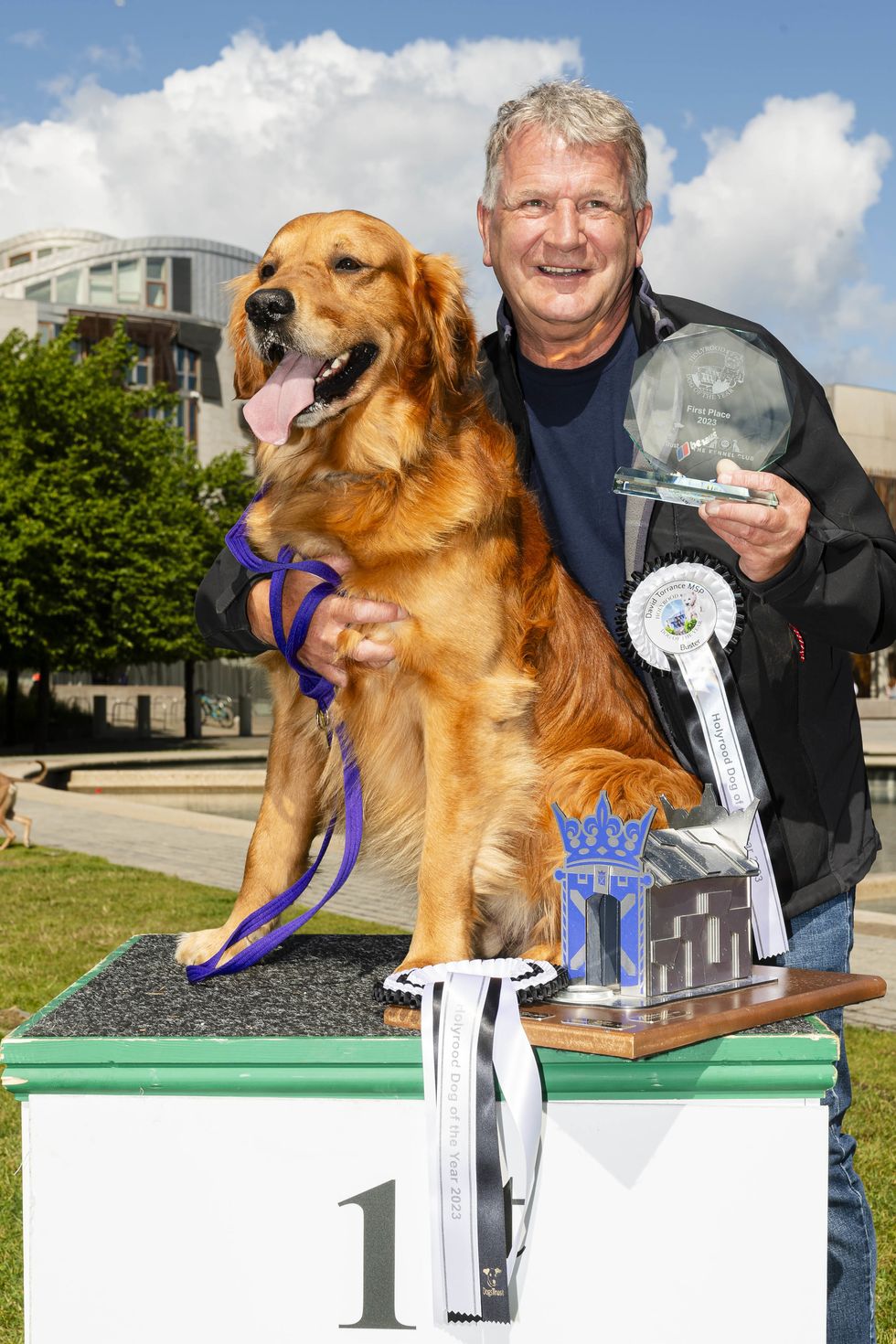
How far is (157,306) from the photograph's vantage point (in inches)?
1799

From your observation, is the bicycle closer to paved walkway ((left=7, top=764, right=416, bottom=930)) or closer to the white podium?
paved walkway ((left=7, top=764, right=416, bottom=930))

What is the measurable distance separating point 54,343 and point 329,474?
25868mm

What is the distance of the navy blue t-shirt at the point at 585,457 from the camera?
2621mm

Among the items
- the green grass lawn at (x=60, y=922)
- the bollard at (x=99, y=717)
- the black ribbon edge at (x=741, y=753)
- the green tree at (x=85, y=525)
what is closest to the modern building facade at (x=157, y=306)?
the bollard at (x=99, y=717)

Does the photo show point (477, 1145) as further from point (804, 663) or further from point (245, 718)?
point (245, 718)

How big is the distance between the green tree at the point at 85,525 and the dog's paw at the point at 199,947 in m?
22.3

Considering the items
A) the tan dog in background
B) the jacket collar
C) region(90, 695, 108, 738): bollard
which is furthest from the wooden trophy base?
region(90, 695, 108, 738): bollard

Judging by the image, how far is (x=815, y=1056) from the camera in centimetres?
171

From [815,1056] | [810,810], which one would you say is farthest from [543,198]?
[815,1056]

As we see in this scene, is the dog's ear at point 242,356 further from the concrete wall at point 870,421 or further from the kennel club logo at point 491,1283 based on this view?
the concrete wall at point 870,421

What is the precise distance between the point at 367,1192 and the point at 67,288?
4966 cm

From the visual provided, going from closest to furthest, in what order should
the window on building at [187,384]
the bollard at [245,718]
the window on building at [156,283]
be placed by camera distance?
1. the bollard at [245,718]
2. the window on building at [187,384]
3. the window on building at [156,283]

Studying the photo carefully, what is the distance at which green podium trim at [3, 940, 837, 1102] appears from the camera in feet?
5.63

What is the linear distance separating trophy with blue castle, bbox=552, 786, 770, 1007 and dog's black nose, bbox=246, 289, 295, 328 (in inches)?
45.8
